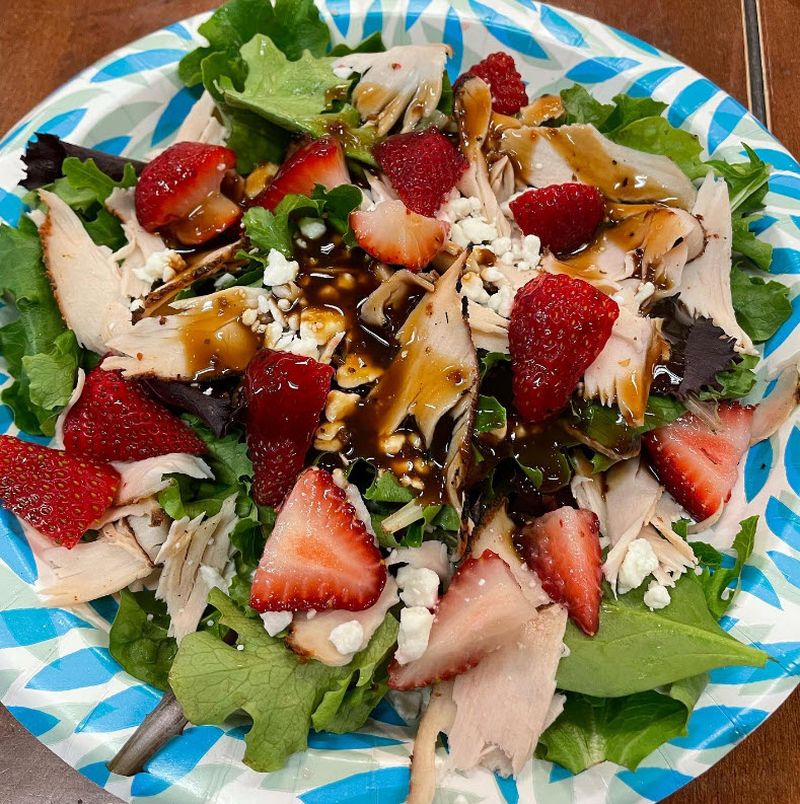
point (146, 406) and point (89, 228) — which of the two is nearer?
point (146, 406)

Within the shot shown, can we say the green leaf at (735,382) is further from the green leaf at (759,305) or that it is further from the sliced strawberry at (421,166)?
the sliced strawberry at (421,166)

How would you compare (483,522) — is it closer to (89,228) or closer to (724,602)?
(724,602)

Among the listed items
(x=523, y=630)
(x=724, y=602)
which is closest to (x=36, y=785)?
(x=523, y=630)

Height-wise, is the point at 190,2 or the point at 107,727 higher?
the point at 190,2

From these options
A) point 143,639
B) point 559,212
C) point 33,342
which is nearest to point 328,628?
point 143,639

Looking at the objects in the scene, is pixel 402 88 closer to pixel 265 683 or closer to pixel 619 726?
pixel 265 683

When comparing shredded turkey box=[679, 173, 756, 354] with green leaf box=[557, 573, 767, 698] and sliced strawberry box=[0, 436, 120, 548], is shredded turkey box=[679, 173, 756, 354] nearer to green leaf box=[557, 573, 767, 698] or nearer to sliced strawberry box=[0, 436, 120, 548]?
green leaf box=[557, 573, 767, 698]

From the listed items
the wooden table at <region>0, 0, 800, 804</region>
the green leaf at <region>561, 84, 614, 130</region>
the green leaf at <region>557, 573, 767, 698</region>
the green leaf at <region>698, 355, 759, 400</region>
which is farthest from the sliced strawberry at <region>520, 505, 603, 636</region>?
the wooden table at <region>0, 0, 800, 804</region>
